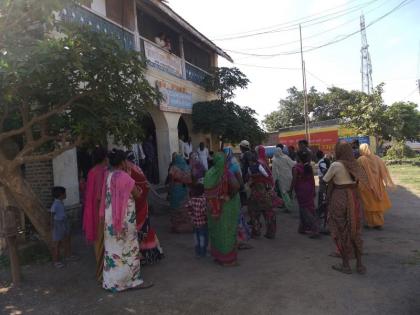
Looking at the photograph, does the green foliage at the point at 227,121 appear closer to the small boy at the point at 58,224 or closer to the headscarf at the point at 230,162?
the headscarf at the point at 230,162

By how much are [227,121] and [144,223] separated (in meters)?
7.88

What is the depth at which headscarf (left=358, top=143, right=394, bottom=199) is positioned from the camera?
7.30 meters

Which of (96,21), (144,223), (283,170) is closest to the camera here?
(144,223)

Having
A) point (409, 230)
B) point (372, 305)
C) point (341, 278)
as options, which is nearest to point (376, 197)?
point (409, 230)

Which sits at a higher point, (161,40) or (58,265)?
(161,40)

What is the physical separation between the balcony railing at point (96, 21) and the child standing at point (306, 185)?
13.3ft

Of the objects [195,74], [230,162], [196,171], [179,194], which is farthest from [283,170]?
[195,74]

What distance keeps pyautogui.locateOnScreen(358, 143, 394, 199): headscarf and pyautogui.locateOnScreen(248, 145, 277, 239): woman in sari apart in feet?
6.09

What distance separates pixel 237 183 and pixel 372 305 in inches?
86.8

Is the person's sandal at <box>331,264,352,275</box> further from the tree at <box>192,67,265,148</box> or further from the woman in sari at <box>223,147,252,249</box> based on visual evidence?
the tree at <box>192,67,265,148</box>

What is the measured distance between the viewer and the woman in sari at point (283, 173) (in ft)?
31.3

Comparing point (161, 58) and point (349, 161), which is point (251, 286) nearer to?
point (349, 161)

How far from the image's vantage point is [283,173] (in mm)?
9570

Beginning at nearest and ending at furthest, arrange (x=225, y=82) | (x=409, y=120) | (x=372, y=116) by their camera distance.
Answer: (x=225, y=82)
(x=372, y=116)
(x=409, y=120)
